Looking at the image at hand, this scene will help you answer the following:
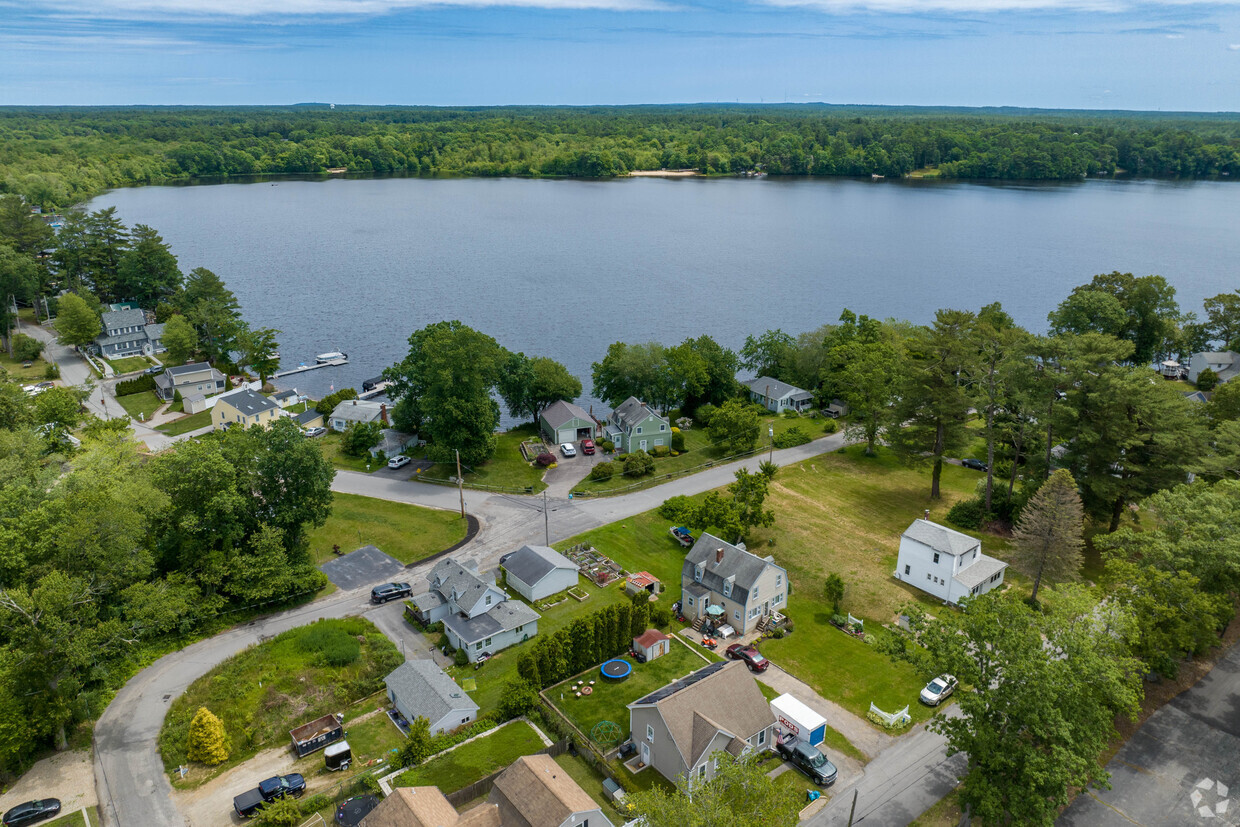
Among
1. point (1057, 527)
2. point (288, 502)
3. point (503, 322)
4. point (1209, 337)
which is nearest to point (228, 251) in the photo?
point (503, 322)

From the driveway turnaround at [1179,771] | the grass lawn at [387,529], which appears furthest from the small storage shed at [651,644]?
the driveway turnaround at [1179,771]

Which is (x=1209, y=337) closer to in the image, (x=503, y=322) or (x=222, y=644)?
(x=503, y=322)

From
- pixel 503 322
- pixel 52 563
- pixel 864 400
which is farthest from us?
pixel 503 322

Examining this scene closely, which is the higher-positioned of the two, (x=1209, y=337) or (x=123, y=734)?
(x=1209, y=337)

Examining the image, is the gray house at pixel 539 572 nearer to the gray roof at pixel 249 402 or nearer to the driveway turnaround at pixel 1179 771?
the driveway turnaround at pixel 1179 771

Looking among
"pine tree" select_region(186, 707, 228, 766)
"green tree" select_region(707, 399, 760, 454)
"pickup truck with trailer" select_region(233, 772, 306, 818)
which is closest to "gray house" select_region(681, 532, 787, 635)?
"green tree" select_region(707, 399, 760, 454)
